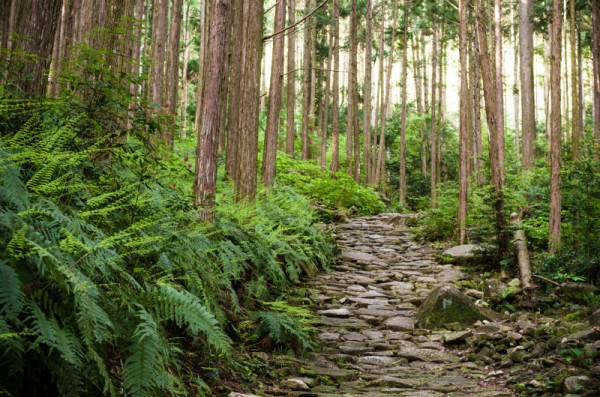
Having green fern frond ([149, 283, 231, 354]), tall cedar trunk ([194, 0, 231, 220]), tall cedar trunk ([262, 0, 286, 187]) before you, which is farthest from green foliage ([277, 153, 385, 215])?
green fern frond ([149, 283, 231, 354])

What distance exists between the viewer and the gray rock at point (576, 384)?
4.05 meters

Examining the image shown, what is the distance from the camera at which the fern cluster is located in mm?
2188

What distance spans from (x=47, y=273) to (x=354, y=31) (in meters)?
21.0

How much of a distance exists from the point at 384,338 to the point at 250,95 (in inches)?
210

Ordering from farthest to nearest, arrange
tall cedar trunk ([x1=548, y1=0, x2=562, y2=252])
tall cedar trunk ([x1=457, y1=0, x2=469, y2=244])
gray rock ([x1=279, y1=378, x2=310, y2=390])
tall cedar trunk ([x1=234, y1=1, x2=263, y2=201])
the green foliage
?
1. the green foliage
2. tall cedar trunk ([x1=457, y1=0, x2=469, y2=244])
3. tall cedar trunk ([x1=234, y1=1, x2=263, y2=201])
4. tall cedar trunk ([x1=548, y1=0, x2=562, y2=252])
5. gray rock ([x1=279, y1=378, x2=310, y2=390])

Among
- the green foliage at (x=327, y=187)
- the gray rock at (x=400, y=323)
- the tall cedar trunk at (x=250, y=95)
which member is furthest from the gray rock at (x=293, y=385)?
the green foliage at (x=327, y=187)

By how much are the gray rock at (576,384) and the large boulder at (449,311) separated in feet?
8.97

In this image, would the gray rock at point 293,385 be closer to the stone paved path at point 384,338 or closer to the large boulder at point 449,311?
the stone paved path at point 384,338

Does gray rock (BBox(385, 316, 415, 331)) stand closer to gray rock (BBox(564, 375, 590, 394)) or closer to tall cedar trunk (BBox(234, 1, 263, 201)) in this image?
gray rock (BBox(564, 375, 590, 394))

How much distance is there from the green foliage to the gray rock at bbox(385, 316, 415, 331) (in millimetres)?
9596

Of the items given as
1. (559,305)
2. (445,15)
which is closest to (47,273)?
(559,305)

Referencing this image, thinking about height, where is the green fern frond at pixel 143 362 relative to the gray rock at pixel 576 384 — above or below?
above

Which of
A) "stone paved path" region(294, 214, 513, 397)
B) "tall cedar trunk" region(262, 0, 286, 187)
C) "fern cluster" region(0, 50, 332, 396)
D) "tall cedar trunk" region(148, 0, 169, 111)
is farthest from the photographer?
"tall cedar trunk" region(148, 0, 169, 111)

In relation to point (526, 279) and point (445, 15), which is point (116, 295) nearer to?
point (526, 279)
